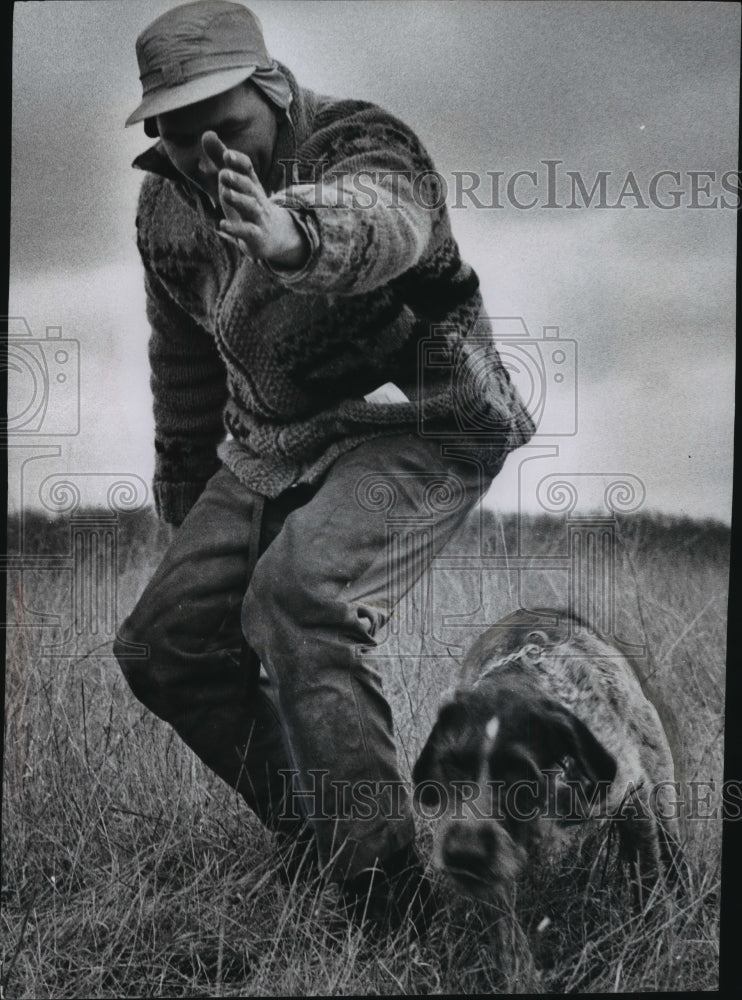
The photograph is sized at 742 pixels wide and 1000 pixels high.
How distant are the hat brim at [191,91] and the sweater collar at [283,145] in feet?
0.37

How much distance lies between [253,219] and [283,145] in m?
0.51

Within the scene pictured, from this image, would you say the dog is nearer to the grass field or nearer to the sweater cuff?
the grass field

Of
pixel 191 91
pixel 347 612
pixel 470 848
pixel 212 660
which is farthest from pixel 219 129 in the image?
pixel 470 848

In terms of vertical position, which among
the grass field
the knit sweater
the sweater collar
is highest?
the sweater collar

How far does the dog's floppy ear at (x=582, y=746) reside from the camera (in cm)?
268

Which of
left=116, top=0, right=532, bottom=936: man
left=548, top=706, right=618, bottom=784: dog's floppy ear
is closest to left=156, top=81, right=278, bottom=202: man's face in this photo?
left=116, top=0, right=532, bottom=936: man

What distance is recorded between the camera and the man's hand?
7.10 ft

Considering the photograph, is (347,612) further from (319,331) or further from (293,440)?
(319,331)

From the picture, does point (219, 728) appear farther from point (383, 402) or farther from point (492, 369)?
point (492, 369)

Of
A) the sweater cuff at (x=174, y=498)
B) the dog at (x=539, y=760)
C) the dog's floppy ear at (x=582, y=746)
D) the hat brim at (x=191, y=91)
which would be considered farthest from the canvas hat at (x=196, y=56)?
the dog's floppy ear at (x=582, y=746)

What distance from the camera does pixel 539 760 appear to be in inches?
105

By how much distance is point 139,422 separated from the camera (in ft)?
9.16

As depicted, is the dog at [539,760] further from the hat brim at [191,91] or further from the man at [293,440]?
the hat brim at [191,91]

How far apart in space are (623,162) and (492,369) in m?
0.59
